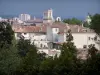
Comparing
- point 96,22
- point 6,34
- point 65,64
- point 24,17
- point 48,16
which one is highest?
point 24,17

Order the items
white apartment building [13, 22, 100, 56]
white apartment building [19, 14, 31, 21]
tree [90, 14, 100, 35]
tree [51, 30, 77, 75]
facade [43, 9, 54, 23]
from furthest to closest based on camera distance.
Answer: white apartment building [19, 14, 31, 21], facade [43, 9, 54, 23], white apartment building [13, 22, 100, 56], tree [90, 14, 100, 35], tree [51, 30, 77, 75]

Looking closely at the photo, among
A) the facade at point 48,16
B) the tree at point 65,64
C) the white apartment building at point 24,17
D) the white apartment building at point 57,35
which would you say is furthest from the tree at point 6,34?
the white apartment building at point 24,17

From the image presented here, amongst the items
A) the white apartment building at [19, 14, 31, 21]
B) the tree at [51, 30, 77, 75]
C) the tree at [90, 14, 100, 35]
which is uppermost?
the white apartment building at [19, 14, 31, 21]

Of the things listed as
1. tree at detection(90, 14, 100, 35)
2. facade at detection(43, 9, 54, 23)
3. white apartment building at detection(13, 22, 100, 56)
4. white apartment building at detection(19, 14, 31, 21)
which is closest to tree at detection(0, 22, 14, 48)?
tree at detection(90, 14, 100, 35)

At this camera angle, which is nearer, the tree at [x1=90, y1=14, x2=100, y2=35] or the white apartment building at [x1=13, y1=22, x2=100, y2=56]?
the tree at [x1=90, y1=14, x2=100, y2=35]

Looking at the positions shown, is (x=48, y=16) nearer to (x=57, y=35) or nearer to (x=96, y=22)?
(x=57, y=35)

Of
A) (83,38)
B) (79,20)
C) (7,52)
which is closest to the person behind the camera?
(7,52)

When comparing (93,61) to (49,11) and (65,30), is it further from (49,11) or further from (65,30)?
(49,11)

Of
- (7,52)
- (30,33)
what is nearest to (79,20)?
(30,33)

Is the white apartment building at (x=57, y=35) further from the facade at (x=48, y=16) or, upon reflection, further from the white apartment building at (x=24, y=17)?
the white apartment building at (x=24, y=17)

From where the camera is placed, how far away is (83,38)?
17453 mm

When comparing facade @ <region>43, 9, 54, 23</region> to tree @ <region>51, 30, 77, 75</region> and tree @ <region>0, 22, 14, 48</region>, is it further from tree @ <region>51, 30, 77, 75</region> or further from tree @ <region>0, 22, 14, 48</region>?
tree @ <region>51, 30, 77, 75</region>

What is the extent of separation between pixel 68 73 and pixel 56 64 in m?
0.44

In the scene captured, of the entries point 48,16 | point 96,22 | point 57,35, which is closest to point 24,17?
point 48,16
